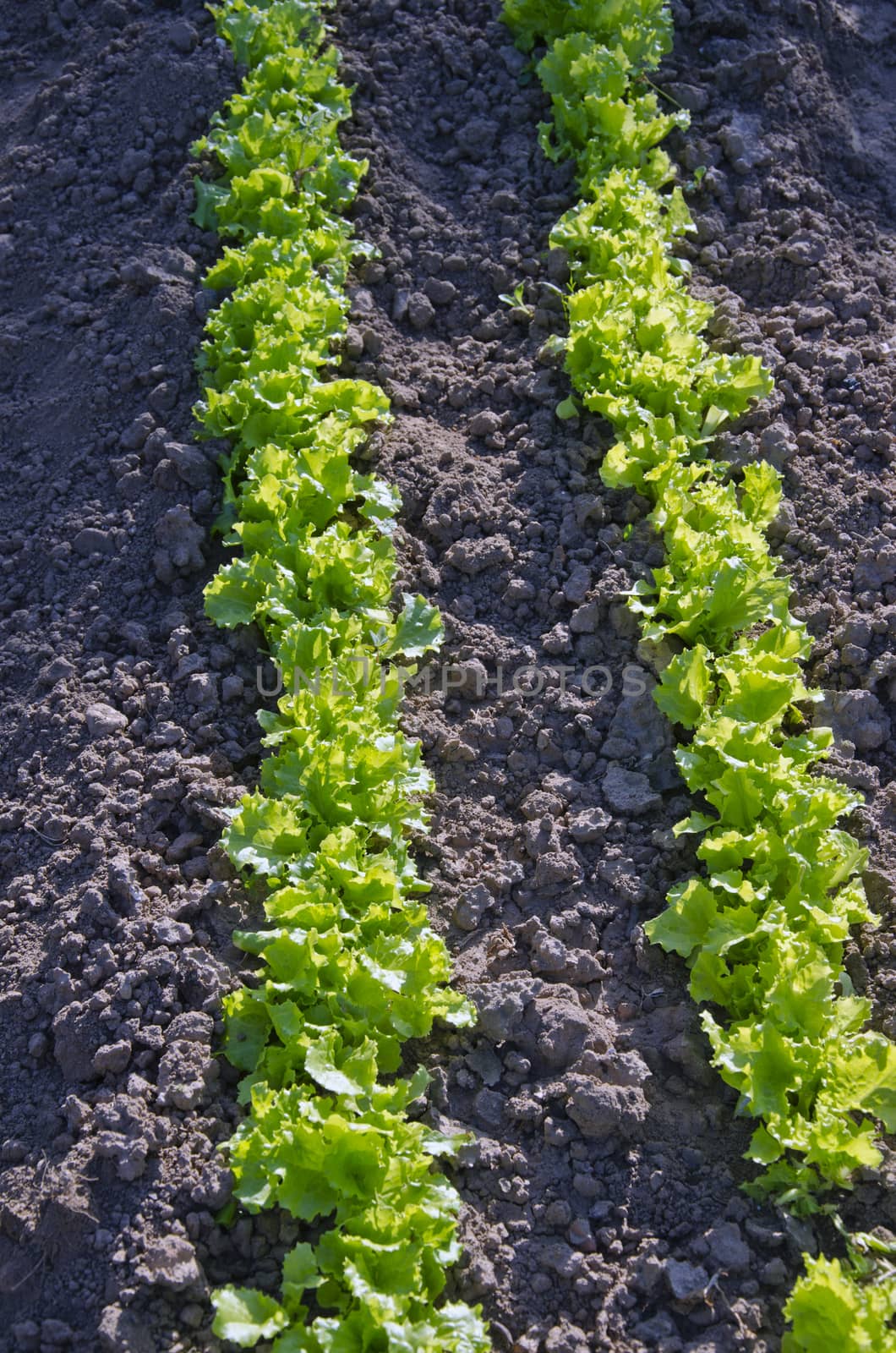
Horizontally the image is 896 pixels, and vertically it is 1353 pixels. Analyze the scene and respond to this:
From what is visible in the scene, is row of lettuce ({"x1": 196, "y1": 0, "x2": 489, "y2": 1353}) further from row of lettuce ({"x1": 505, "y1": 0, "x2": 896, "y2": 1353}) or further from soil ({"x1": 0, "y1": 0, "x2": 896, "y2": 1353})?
row of lettuce ({"x1": 505, "y1": 0, "x2": 896, "y2": 1353})

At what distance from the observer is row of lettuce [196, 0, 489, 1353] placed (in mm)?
3023

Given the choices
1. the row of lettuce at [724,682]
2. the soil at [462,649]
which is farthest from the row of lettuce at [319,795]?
the row of lettuce at [724,682]

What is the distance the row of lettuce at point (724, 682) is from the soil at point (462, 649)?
0.47ft

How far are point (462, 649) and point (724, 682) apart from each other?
85 centimetres

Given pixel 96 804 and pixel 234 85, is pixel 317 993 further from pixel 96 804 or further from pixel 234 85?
pixel 234 85

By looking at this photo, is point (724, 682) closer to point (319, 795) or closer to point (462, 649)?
point (462, 649)

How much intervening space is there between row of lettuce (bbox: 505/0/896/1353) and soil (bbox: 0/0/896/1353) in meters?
0.14

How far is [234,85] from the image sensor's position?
590 centimetres

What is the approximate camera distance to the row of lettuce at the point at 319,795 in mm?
3023

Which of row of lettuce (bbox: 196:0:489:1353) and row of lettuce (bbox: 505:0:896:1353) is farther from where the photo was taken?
row of lettuce (bbox: 505:0:896:1353)

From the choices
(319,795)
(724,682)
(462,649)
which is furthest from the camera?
(462,649)

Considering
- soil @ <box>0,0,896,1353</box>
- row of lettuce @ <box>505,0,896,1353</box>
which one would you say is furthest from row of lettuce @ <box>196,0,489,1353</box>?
row of lettuce @ <box>505,0,896,1353</box>

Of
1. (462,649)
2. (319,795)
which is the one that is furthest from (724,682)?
(319,795)

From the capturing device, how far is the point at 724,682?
163 inches
